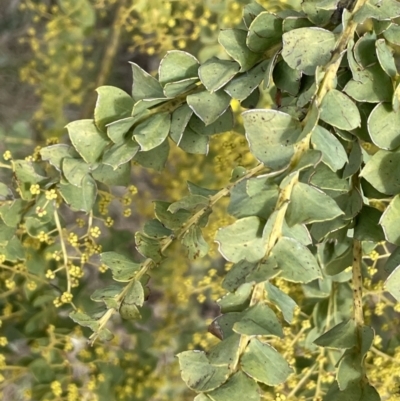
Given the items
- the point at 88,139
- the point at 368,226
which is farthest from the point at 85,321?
the point at 368,226

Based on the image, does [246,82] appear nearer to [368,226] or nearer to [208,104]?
[208,104]

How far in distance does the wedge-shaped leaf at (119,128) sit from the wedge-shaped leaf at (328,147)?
0.16m

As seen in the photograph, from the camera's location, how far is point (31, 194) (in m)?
0.57

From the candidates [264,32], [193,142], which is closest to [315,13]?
[264,32]

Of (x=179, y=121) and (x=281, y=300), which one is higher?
(x=179, y=121)

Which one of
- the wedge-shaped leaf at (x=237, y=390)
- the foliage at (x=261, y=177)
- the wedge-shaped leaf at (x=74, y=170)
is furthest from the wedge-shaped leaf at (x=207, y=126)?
the wedge-shaped leaf at (x=237, y=390)

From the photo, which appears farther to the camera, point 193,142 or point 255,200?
point 193,142

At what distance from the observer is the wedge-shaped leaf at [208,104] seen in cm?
45

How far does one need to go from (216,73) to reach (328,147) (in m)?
0.11

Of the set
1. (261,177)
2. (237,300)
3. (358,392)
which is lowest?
(358,392)

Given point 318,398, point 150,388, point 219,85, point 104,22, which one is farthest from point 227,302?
point 104,22

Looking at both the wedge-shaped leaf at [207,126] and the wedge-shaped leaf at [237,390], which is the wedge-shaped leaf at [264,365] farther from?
the wedge-shaped leaf at [207,126]

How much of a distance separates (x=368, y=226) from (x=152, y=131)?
0.21 m

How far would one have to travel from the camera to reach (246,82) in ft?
1.53
